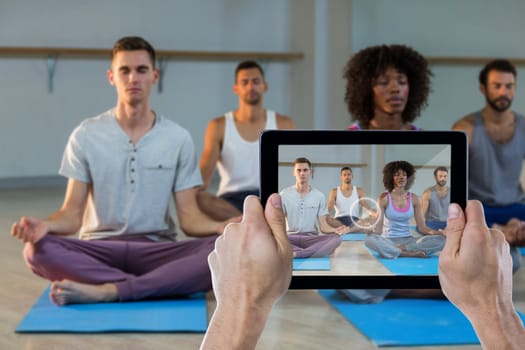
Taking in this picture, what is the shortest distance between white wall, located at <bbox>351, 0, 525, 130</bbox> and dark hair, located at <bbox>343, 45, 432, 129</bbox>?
10.4 ft

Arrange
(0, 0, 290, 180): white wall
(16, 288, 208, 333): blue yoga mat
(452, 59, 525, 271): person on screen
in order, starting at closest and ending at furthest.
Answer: (16, 288, 208, 333): blue yoga mat < (452, 59, 525, 271): person on screen < (0, 0, 290, 180): white wall

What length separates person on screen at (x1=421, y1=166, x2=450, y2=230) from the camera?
953 millimetres

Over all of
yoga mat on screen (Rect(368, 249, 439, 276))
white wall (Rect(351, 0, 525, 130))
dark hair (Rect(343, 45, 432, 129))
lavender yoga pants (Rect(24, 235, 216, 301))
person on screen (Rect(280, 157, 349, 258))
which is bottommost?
lavender yoga pants (Rect(24, 235, 216, 301))

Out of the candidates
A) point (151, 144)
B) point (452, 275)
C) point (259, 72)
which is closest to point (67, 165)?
point (151, 144)

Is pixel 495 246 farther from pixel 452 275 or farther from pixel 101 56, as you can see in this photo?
pixel 101 56

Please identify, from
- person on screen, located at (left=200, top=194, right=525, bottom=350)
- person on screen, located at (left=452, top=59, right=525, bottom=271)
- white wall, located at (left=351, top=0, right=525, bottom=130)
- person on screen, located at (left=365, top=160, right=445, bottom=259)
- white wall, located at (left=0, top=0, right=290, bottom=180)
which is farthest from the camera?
white wall, located at (left=0, top=0, right=290, bottom=180)

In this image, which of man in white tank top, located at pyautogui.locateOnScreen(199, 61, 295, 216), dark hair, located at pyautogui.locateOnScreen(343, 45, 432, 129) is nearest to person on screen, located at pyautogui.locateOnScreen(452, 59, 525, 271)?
dark hair, located at pyautogui.locateOnScreen(343, 45, 432, 129)

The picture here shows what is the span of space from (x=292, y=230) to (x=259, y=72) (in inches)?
109

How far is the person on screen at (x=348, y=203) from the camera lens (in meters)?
1.04

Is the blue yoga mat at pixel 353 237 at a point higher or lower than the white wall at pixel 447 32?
lower

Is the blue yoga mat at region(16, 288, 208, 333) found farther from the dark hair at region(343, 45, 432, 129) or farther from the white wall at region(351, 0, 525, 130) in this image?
the white wall at region(351, 0, 525, 130)

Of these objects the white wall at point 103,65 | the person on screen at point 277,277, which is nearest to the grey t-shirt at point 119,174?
the person on screen at point 277,277

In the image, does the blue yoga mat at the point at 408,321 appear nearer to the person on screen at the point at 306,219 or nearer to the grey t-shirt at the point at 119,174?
the grey t-shirt at the point at 119,174

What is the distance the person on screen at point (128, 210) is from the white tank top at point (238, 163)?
631 millimetres
